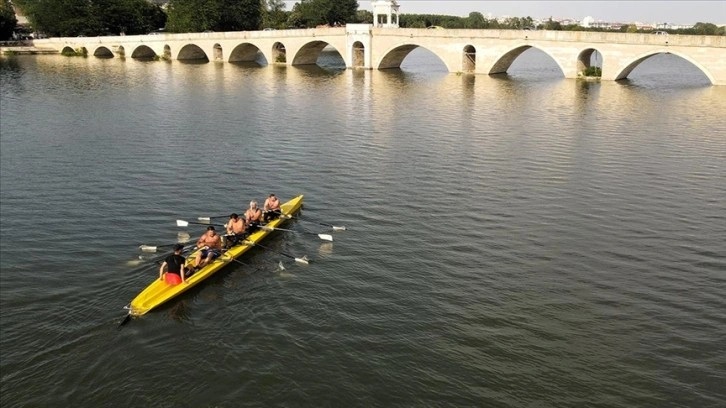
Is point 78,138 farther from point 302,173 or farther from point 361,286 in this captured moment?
point 361,286

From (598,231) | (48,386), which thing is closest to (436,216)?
(598,231)

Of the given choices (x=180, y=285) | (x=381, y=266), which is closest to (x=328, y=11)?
(x=381, y=266)

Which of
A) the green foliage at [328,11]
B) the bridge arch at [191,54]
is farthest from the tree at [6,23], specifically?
the green foliage at [328,11]

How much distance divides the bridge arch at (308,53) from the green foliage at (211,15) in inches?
1027

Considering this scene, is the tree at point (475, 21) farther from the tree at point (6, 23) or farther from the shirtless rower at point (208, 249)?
the shirtless rower at point (208, 249)

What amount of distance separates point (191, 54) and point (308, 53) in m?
24.6

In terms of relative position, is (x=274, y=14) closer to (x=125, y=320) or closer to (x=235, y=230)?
(x=235, y=230)

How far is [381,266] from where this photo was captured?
1952cm

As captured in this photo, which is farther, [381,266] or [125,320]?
[381,266]

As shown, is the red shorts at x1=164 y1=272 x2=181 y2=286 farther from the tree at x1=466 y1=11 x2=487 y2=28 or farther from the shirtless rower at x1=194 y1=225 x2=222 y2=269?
the tree at x1=466 y1=11 x2=487 y2=28

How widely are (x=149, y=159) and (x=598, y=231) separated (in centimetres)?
2236

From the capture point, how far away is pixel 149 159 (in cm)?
3203

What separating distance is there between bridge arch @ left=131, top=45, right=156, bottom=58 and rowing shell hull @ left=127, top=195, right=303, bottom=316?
9427 centimetres

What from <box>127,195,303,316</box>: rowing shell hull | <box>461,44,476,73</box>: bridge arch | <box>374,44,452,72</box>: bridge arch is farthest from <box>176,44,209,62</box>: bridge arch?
<box>127,195,303,316</box>: rowing shell hull
